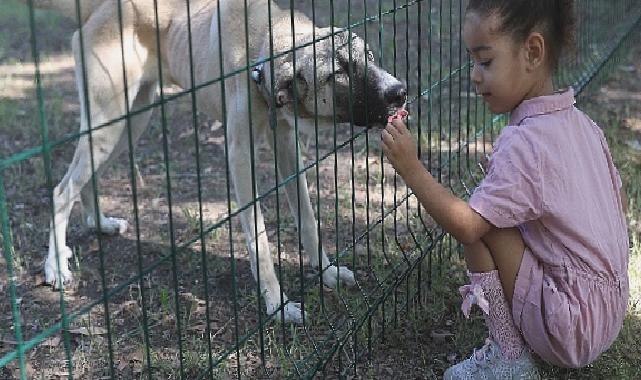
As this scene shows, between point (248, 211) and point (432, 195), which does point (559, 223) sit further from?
point (248, 211)

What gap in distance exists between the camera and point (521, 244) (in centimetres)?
265

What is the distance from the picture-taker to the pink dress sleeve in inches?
97.1

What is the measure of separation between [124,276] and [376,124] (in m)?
1.60

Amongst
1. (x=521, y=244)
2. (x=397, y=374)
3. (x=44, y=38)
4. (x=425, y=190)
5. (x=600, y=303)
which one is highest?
(x=44, y=38)

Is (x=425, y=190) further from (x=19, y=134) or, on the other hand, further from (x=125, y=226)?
(x=19, y=134)

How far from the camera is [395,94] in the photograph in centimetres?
322

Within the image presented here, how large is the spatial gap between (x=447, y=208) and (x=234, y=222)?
7.90 feet

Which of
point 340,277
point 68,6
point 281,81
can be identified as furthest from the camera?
point 68,6

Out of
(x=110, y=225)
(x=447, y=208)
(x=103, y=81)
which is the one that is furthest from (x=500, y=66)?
(x=110, y=225)

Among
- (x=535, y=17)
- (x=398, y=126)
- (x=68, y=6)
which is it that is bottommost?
(x=398, y=126)

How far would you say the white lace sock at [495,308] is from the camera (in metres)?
2.68

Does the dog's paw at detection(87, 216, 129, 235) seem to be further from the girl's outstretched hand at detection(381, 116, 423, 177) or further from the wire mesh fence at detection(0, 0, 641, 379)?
the girl's outstretched hand at detection(381, 116, 423, 177)

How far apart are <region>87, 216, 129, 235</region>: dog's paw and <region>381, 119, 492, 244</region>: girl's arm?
8.14 feet

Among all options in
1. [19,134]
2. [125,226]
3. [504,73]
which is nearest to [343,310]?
[504,73]
